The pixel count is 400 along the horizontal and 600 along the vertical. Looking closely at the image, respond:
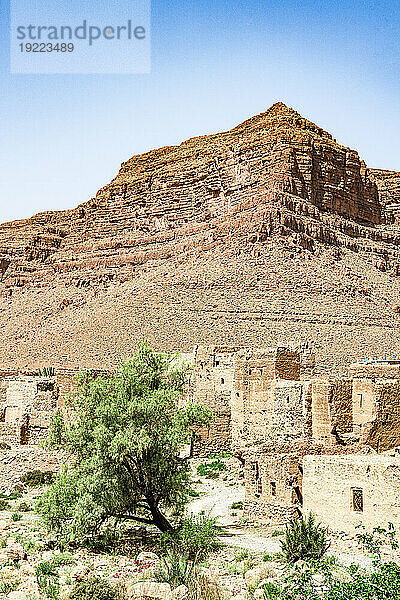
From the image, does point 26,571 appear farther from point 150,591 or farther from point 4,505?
point 4,505

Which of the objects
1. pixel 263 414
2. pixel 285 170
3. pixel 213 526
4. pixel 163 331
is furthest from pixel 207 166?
pixel 213 526

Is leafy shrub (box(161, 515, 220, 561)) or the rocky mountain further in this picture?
the rocky mountain

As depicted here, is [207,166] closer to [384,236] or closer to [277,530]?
[384,236]

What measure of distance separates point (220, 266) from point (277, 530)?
2232 inches

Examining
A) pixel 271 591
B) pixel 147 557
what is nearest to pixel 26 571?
pixel 147 557

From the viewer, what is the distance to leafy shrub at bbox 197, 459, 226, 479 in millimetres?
24270

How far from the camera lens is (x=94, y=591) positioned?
13.0 metres

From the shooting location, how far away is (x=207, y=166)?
100 m

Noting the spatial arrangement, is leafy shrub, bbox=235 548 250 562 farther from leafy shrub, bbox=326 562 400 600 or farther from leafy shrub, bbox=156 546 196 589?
leafy shrub, bbox=326 562 400 600

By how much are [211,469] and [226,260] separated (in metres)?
49.6

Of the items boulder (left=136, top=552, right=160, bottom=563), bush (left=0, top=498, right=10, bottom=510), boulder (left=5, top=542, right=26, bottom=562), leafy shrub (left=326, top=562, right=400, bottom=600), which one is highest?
leafy shrub (left=326, top=562, right=400, bottom=600)

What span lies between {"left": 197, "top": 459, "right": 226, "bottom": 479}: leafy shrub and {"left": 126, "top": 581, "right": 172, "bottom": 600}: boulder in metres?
11.7

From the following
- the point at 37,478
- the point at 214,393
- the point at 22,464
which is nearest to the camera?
the point at 37,478

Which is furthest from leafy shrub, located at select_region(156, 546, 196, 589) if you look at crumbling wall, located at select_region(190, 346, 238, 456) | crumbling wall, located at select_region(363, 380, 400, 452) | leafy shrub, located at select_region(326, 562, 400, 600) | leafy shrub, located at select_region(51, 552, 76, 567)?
crumbling wall, located at select_region(190, 346, 238, 456)
